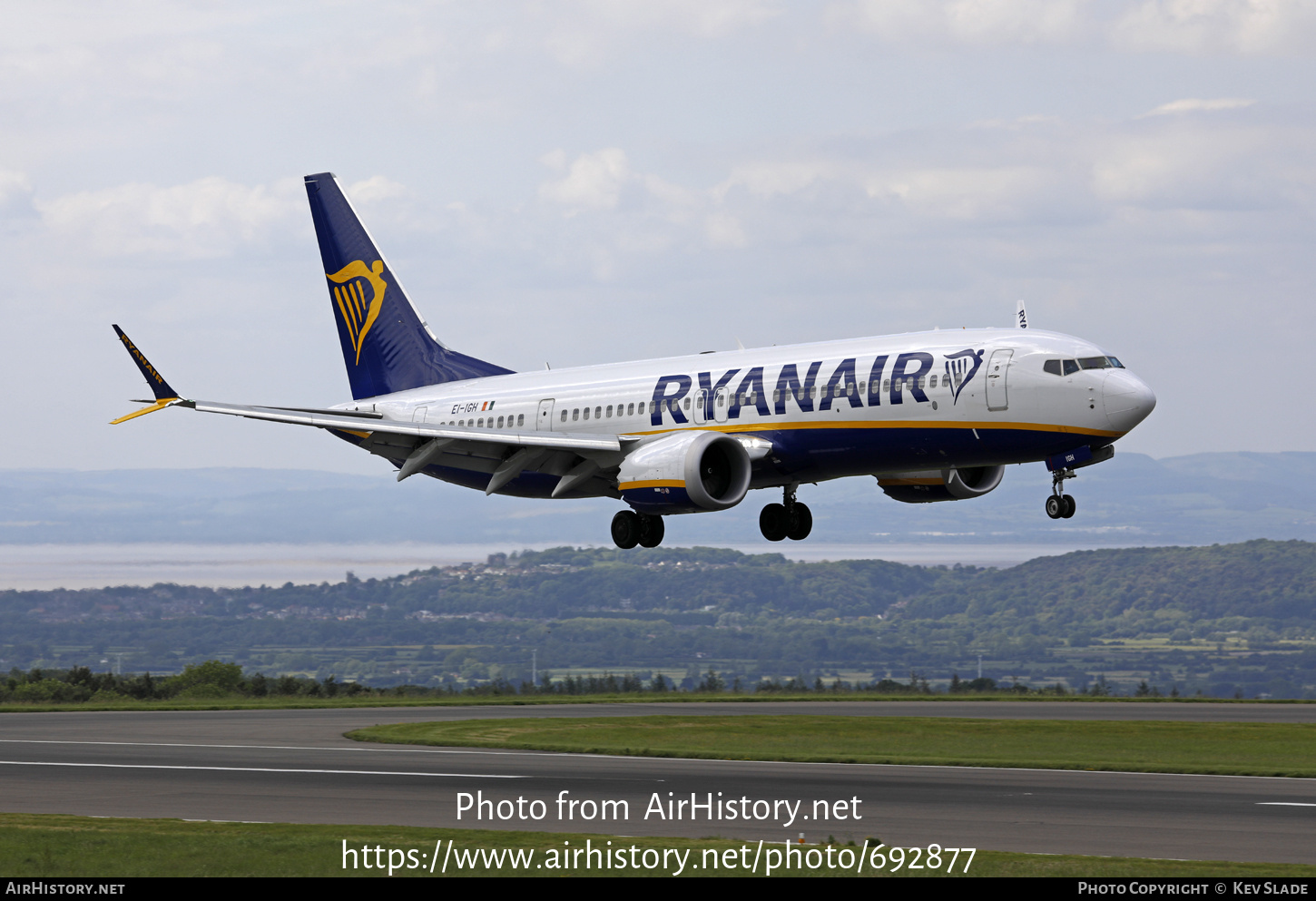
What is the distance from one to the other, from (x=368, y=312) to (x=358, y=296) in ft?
2.80

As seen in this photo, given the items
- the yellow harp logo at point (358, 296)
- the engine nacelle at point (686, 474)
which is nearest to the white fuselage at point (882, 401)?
the engine nacelle at point (686, 474)

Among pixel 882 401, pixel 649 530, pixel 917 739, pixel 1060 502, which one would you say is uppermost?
pixel 882 401

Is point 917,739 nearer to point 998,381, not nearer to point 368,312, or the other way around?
point 998,381

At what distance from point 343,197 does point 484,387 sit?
1141 centimetres

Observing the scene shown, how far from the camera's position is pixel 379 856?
24.5 metres

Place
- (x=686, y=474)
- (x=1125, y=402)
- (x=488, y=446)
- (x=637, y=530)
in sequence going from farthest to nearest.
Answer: (x=488, y=446) < (x=637, y=530) < (x=686, y=474) < (x=1125, y=402)

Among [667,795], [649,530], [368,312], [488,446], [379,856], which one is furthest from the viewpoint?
[368,312]

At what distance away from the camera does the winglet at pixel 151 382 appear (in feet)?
155

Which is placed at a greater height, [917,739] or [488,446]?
[488,446]

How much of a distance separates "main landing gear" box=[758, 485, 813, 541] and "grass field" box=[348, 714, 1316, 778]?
6.03 metres

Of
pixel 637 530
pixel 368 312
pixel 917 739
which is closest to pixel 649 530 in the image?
pixel 637 530

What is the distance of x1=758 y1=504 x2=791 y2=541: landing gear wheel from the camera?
51.3 metres
